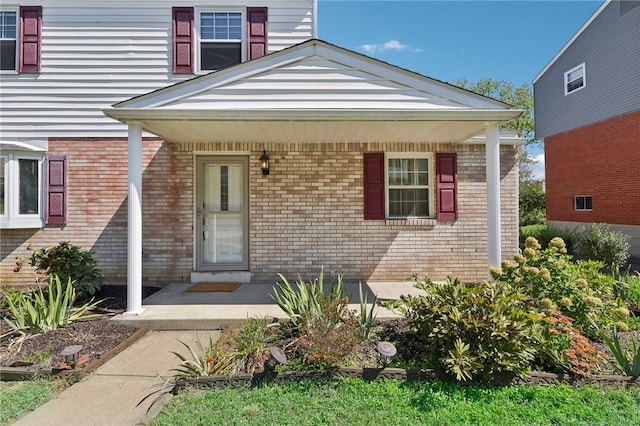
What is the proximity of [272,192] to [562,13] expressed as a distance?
16.7 metres

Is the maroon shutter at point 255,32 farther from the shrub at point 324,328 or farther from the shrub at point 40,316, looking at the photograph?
the shrub at point 40,316

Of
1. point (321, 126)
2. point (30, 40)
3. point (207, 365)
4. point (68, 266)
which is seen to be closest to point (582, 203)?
point (321, 126)

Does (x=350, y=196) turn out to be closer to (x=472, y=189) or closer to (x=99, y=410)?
(x=472, y=189)

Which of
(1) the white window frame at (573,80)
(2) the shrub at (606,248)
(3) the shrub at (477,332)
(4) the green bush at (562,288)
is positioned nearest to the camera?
(3) the shrub at (477,332)

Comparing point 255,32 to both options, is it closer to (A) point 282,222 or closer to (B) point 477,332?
(A) point 282,222

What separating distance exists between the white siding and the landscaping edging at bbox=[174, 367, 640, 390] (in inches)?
228

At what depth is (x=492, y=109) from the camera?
4570mm

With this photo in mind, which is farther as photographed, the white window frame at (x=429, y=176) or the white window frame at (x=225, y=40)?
the white window frame at (x=225, y=40)

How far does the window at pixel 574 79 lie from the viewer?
1380cm

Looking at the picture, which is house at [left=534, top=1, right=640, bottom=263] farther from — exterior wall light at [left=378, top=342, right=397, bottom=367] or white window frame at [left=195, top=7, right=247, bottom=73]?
white window frame at [left=195, top=7, right=247, bottom=73]

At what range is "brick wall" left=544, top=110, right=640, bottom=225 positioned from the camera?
1131 cm

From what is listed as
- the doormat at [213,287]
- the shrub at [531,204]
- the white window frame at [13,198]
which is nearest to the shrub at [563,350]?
the doormat at [213,287]

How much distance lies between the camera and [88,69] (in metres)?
6.84

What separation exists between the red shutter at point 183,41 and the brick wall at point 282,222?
165 centimetres
